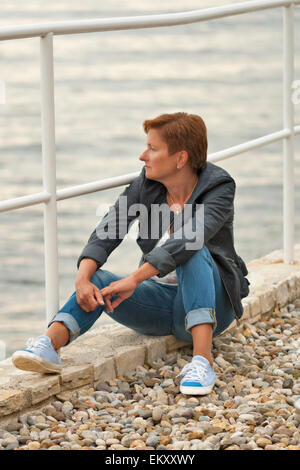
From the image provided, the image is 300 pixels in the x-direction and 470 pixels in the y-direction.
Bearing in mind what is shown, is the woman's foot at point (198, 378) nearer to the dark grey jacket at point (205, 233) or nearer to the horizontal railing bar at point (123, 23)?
the dark grey jacket at point (205, 233)

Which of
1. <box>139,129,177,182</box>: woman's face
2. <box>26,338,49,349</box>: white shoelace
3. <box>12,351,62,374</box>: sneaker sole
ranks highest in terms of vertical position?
<box>139,129,177,182</box>: woman's face

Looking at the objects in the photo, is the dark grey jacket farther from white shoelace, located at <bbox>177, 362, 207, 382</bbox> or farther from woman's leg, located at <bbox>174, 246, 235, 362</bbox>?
white shoelace, located at <bbox>177, 362, 207, 382</bbox>

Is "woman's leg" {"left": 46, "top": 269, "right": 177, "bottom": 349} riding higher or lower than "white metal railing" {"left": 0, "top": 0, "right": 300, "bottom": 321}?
lower

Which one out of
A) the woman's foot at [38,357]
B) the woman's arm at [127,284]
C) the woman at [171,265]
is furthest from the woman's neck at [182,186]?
the woman's foot at [38,357]

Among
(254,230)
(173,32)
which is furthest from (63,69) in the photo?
(254,230)

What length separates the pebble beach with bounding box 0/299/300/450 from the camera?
2562 millimetres

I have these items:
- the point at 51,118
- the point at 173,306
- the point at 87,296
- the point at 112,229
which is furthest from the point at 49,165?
the point at 173,306

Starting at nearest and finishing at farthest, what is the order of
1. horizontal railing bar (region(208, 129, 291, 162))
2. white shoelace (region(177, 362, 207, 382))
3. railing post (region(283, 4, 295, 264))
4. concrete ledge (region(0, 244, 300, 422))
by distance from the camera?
1. concrete ledge (region(0, 244, 300, 422))
2. white shoelace (region(177, 362, 207, 382))
3. horizontal railing bar (region(208, 129, 291, 162))
4. railing post (region(283, 4, 295, 264))

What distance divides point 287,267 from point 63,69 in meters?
12.7

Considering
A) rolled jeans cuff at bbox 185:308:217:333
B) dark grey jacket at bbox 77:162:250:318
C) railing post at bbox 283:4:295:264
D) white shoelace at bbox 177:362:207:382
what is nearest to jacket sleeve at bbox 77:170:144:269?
dark grey jacket at bbox 77:162:250:318

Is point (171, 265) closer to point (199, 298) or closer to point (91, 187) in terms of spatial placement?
point (199, 298)

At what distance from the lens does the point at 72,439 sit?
2.60 m
